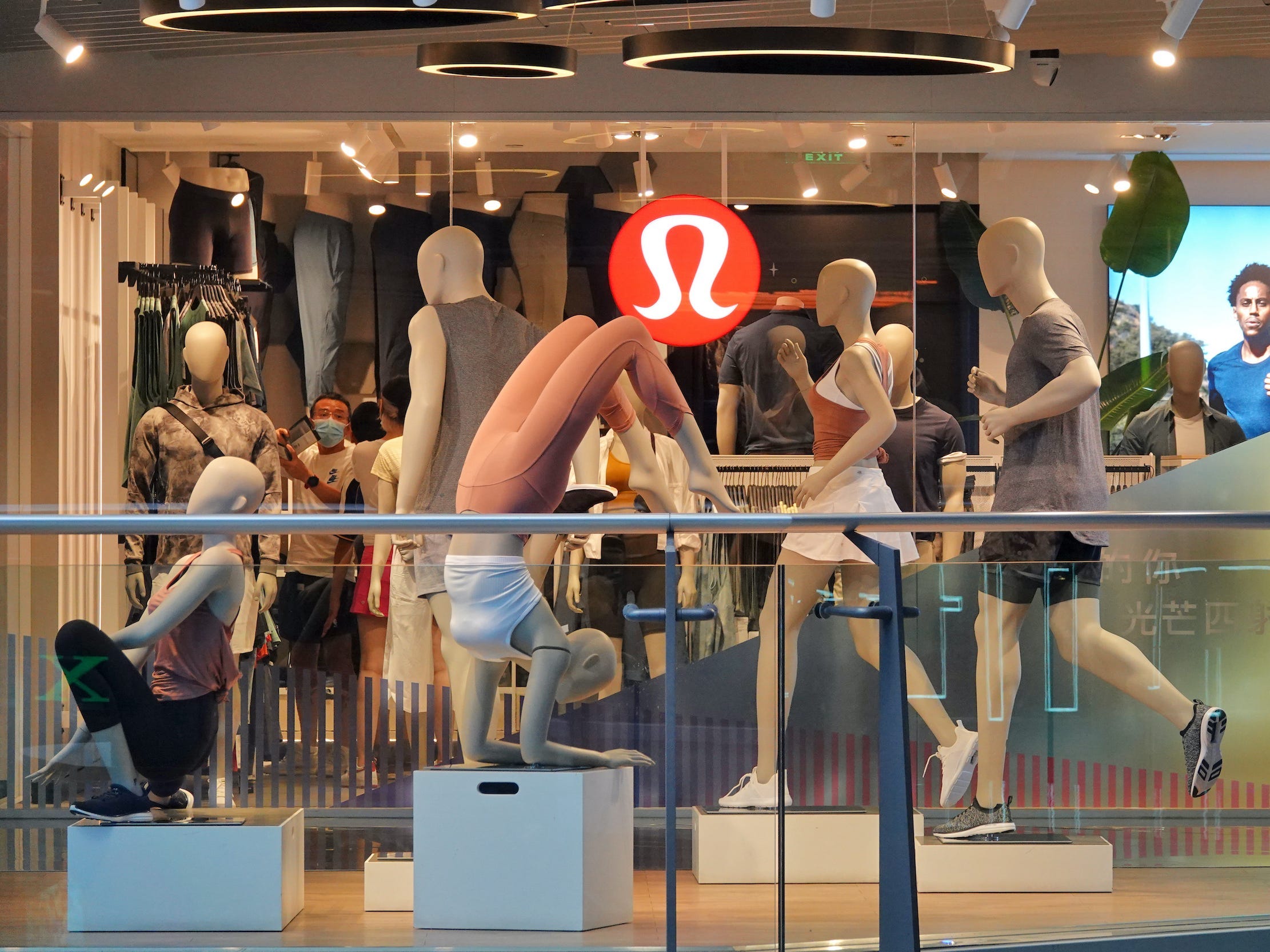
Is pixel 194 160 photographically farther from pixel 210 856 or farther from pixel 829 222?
pixel 210 856

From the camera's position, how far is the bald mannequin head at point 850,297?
5039 millimetres

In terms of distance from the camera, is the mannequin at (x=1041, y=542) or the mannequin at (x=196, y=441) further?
the mannequin at (x=196, y=441)

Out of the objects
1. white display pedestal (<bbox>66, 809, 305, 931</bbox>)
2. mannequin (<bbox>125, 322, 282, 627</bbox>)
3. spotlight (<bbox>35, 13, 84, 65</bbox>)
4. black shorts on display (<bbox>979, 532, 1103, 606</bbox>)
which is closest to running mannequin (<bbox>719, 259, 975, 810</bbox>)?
black shorts on display (<bbox>979, 532, 1103, 606</bbox>)

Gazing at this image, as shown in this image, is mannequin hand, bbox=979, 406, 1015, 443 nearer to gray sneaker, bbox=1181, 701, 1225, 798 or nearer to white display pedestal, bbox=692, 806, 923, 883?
gray sneaker, bbox=1181, 701, 1225, 798

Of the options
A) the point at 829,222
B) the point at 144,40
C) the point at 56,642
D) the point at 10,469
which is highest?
the point at 144,40

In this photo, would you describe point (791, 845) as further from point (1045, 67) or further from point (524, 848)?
point (1045, 67)

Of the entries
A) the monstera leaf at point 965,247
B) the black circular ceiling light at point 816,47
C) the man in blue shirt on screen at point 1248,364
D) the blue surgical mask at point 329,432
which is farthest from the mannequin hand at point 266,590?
the man in blue shirt on screen at point 1248,364

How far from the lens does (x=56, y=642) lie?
295cm

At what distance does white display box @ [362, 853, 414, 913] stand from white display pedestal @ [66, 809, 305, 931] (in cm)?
13

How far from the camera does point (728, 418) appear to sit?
6016 mm

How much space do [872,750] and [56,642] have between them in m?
1.58

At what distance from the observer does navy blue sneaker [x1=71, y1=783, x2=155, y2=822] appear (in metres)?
2.92

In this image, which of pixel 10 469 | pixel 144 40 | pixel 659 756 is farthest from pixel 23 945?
pixel 144 40

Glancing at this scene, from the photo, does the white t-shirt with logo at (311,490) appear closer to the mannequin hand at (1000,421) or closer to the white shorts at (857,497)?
the white shorts at (857,497)
